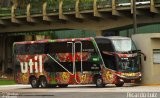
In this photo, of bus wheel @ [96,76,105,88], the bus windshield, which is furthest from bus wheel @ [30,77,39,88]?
the bus windshield

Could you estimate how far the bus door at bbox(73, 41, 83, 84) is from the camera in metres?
36.8

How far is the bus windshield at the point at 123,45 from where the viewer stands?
Result: 3581cm

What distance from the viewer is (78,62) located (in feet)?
121

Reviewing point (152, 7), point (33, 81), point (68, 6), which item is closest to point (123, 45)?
point (33, 81)

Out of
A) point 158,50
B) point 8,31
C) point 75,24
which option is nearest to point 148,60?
point 158,50

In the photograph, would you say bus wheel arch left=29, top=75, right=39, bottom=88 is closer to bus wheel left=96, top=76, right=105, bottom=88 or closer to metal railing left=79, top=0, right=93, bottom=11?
bus wheel left=96, top=76, right=105, bottom=88

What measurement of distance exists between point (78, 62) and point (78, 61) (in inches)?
3.7

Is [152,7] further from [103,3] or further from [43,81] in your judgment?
[43,81]

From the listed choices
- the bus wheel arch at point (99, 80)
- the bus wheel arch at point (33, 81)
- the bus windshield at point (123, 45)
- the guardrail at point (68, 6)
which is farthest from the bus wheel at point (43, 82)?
the guardrail at point (68, 6)

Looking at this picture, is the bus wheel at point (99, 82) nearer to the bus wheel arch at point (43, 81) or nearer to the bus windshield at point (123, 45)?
the bus windshield at point (123, 45)

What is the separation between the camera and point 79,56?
36.8m

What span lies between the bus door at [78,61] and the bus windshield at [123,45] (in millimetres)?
2475

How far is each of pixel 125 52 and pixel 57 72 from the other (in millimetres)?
5411

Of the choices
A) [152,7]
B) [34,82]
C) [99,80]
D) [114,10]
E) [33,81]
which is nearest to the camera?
[99,80]
